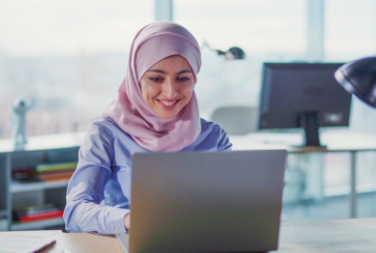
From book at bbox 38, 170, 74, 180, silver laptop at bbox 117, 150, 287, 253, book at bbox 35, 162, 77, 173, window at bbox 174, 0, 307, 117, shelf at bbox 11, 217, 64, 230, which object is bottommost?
shelf at bbox 11, 217, 64, 230

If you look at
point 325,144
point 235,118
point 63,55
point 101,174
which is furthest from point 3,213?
point 325,144

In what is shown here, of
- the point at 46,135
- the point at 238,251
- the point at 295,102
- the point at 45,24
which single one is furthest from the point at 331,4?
the point at 238,251

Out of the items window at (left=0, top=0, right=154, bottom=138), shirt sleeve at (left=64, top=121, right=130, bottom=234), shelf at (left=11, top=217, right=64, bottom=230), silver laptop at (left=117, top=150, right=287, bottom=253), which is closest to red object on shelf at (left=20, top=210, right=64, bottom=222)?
shelf at (left=11, top=217, right=64, bottom=230)

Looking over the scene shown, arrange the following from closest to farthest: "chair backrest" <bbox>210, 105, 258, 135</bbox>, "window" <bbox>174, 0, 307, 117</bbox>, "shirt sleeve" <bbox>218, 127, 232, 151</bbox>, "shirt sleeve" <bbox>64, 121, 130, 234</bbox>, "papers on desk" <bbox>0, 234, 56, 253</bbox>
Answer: "papers on desk" <bbox>0, 234, 56, 253</bbox>
"shirt sleeve" <bbox>64, 121, 130, 234</bbox>
"shirt sleeve" <bbox>218, 127, 232, 151</bbox>
"chair backrest" <bbox>210, 105, 258, 135</bbox>
"window" <bbox>174, 0, 307, 117</bbox>

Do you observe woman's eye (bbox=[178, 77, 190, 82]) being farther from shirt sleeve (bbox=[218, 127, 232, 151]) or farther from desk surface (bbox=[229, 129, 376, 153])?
desk surface (bbox=[229, 129, 376, 153])

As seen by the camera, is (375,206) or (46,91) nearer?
(46,91)

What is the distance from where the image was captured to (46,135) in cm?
288

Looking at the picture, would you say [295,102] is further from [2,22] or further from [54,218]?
[2,22]

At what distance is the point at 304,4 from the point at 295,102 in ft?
5.90

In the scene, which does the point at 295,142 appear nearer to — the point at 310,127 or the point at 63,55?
the point at 310,127

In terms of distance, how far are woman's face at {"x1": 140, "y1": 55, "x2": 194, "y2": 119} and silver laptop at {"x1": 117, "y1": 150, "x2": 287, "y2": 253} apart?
0.57 meters

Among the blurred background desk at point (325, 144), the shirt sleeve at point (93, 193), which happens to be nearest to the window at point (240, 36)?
the blurred background desk at point (325, 144)

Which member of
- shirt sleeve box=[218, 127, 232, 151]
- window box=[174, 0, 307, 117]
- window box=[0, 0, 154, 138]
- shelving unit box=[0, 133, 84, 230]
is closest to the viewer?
shirt sleeve box=[218, 127, 232, 151]

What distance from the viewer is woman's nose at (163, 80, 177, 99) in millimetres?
1334
